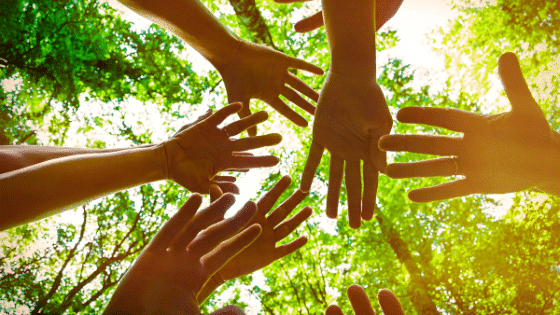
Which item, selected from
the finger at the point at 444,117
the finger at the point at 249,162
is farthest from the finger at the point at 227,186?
the finger at the point at 444,117

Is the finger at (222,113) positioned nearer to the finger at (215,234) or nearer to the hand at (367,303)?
the finger at (215,234)

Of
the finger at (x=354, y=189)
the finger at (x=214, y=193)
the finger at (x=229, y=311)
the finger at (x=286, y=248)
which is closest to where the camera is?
the finger at (x=229, y=311)

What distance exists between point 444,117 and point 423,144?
0.19 metres

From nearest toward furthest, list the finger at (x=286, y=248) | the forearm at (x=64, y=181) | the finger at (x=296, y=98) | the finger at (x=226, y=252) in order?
the forearm at (x=64, y=181) → the finger at (x=226, y=252) → the finger at (x=286, y=248) → the finger at (x=296, y=98)

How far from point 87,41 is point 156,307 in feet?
30.6

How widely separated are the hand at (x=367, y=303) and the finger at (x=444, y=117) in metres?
0.92

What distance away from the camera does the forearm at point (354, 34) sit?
195 centimetres

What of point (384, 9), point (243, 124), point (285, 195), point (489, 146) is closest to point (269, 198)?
point (243, 124)

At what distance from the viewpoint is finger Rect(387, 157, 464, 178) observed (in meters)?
1.61

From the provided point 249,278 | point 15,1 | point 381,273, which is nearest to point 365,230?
point 381,273

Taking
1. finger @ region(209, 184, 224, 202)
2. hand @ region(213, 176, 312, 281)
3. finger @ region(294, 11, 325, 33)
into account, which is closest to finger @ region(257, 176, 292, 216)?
hand @ region(213, 176, 312, 281)

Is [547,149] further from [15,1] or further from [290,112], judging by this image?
[15,1]

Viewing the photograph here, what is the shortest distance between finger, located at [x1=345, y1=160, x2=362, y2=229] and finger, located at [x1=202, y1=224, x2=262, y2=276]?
0.87 meters

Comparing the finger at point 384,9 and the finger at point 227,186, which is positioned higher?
the finger at point 384,9
